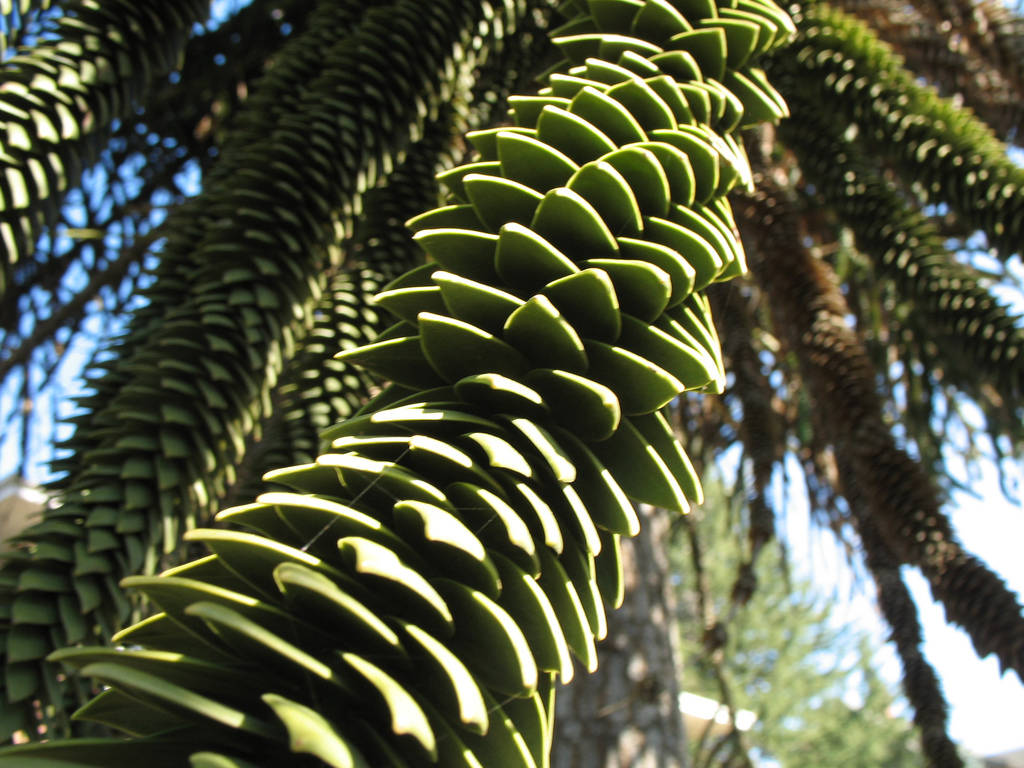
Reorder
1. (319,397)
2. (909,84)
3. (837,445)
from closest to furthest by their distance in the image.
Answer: (319,397) → (909,84) → (837,445)

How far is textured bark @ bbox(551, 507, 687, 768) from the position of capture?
4.26 feet

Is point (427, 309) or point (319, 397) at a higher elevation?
point (319, 397)

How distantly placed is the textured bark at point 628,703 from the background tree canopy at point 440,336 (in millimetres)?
136

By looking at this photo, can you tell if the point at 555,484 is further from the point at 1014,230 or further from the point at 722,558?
the point at 722,558

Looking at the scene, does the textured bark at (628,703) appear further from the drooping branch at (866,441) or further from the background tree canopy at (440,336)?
the drooping branch at (866,441)

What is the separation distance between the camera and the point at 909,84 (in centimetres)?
115

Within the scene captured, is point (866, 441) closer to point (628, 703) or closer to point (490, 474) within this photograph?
point (628, 703)

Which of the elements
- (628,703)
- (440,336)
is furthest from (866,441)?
(440,336)

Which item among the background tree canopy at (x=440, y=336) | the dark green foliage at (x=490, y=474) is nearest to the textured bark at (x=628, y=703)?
the background tree canopy at (x=440, y=336)

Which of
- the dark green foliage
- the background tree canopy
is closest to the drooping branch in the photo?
the background tree canopy

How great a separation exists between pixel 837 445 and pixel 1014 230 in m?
0.48

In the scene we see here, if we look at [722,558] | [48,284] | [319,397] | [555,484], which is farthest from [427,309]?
[722,558]

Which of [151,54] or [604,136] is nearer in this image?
[604,136]

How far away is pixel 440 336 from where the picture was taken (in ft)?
1.40
